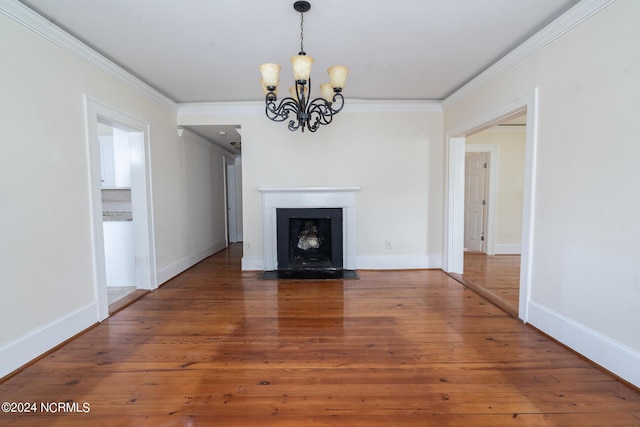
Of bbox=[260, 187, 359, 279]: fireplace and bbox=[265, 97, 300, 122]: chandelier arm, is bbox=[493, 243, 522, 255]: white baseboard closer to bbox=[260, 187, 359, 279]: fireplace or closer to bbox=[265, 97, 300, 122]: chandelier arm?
bbox=[260, 187, 359, 279]: fireplace

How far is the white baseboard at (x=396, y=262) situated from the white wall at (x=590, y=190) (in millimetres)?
1856

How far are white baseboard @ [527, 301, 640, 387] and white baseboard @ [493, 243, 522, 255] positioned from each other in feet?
11.2

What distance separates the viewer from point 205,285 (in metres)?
3.80

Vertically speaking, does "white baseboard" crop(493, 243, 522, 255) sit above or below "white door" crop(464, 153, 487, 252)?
below

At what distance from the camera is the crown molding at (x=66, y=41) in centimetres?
196

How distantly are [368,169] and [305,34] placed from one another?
2.31 m

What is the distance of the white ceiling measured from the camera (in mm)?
2070

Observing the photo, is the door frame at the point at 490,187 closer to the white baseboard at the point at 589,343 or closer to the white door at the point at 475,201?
the white door at the point at 475,201

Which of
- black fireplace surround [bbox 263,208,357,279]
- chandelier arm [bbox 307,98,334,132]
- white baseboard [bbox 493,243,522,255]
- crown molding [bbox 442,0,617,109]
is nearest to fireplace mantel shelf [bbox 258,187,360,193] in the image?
black fireplace surround [bbox 263,208,357,279]

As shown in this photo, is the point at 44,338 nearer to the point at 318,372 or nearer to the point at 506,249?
the point at 318,372

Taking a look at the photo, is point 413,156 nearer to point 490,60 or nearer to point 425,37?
point 490,60

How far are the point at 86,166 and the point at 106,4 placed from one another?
53.7 inches

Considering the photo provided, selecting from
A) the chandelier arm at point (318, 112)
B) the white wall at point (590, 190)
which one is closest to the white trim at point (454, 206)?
the white wall at point (590, 190)

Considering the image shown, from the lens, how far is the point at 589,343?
2.04 m
